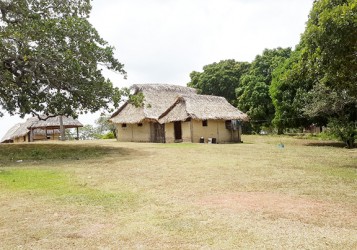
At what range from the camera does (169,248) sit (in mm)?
4473

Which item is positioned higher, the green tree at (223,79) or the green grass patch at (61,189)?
the green tree at (223,79)

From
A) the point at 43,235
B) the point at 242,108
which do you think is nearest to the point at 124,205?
the point at 43,235

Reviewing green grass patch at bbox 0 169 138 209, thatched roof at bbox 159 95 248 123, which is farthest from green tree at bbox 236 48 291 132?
green grass patch at bbox 0 169 138 209

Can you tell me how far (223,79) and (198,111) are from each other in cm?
2002

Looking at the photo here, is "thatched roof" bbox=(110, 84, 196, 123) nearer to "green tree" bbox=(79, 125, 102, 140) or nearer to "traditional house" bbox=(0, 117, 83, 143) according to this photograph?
"traditional house" bbox=(0, 117, 83, 143)

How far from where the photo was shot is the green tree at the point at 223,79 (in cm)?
4653

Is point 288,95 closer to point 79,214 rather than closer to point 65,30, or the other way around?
point 65,30

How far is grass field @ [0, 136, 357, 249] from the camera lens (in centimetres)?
480

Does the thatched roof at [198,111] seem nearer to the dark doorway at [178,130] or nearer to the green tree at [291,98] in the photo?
the dark doorway at [178,130]

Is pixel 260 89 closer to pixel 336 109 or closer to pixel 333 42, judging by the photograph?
pixel 336 109

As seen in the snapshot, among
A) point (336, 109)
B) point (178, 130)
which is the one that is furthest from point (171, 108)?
point (336, 109)

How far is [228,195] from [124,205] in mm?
2304

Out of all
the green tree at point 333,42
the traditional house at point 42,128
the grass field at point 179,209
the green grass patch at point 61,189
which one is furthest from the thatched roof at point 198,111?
the green grass patch at point 61,189

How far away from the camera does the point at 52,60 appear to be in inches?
656
